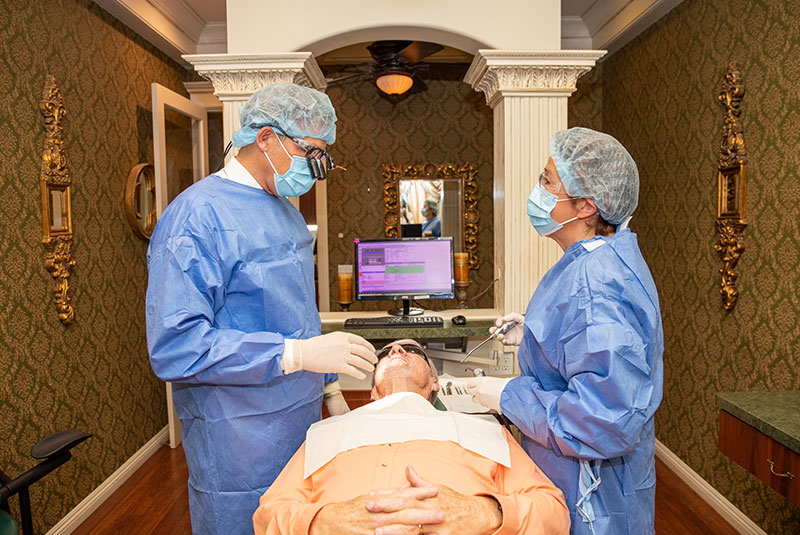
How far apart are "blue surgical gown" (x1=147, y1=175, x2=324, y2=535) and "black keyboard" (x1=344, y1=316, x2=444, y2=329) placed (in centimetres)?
104

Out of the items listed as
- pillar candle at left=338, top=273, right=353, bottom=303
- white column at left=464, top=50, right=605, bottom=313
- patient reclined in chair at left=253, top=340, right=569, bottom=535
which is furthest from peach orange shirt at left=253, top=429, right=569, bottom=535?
pillar candle at left=338, top=273, right=353, bottom=303

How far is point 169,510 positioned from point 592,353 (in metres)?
2.48

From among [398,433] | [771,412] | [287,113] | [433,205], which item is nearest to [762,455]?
[771,412]

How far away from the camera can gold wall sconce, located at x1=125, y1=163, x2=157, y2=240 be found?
321cm

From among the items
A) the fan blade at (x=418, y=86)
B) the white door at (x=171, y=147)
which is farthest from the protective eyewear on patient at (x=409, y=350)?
the fan blade at (x=418, y=86)

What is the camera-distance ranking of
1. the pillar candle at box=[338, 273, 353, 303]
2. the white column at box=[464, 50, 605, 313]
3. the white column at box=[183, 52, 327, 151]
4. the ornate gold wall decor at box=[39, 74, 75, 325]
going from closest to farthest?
the ornate gold wall decor at box=[39, 74, 75, 325]
the white column at box=[183, 52, 327, 151]
the white column at box=[464, 50, 605, 313]
the pillar candle at box=[338, 273, 353, 303]

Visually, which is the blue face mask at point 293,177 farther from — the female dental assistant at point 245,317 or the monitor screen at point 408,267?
the monitor screen at point 408,267

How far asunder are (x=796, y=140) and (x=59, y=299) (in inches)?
124

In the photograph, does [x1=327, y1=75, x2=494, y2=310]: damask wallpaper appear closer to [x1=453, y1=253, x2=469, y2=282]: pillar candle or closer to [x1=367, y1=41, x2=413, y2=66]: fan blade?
[x1=367, y1=41, x2=413, y2=66]: fan blade

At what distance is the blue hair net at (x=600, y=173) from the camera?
1343mm

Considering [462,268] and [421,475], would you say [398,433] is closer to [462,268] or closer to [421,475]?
[421,475]

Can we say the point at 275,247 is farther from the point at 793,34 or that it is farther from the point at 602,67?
the point at 602,67

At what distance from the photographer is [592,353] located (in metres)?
1.16

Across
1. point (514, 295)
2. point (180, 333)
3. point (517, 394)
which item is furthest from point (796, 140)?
point (180, 333)
